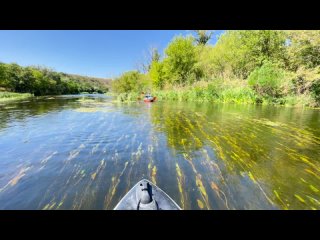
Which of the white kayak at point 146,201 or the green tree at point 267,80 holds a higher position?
the green tree at point 267,80

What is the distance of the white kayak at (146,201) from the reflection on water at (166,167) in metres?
0.77

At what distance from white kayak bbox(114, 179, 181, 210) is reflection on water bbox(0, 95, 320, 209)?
2.54 feet

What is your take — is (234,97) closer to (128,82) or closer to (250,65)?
(250,65)

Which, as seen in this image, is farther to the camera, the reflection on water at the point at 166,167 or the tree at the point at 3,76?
the tree at the point at 3,76

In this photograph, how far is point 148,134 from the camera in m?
10.8

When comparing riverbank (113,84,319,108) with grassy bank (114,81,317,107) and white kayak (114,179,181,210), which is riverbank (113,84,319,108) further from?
white kayak (114,179,181,210)

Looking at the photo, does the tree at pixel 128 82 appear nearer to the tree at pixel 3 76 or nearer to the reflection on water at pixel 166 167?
the tree at pixel 3 76

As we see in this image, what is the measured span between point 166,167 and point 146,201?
286cm

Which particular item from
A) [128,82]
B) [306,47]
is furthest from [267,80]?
[128,82]

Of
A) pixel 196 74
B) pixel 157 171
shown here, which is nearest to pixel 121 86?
pixel 196 74

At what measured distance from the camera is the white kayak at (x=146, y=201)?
3.62 meters

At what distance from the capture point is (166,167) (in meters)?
6.49

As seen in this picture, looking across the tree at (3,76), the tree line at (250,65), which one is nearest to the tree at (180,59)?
the tree line at (250,65)

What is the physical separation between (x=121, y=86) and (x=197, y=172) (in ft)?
231
